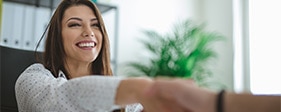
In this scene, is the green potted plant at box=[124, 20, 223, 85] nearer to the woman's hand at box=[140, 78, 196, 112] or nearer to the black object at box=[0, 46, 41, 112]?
the black object at box=[0, 46, 41, 112]

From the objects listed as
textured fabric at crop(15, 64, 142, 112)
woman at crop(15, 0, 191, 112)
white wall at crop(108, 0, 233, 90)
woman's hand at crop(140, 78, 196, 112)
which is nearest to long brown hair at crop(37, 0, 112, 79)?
woman at crop(15, 0, 191, 112)

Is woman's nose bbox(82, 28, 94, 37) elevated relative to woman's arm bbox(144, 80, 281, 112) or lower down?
elevated

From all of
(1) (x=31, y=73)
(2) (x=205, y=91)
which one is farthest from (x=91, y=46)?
(2) (x=205, y=91)

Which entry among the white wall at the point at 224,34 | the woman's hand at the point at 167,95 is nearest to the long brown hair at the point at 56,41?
the woman's hand at the point at 167,95

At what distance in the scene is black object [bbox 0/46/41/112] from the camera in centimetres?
135

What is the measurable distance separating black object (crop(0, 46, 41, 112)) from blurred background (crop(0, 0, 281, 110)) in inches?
46.6

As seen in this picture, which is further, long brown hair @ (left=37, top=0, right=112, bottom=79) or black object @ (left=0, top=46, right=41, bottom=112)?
black object @ (left=0, top=46, right=41, bottom=112)

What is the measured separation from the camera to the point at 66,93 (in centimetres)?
74

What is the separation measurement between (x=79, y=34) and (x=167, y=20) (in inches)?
94.9

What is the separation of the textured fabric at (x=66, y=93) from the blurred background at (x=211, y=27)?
1.77 m

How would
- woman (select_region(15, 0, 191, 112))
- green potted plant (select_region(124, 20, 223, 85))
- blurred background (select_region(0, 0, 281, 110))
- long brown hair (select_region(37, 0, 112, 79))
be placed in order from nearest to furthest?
woman (select_region(15, 0, 191, 112)) < long brown hair (select_region(37, 0, 112, 79)) < blurred background (select_region(0, 0, 281, 110)) < green potted plant (select_region(124, 20, 223, 85))

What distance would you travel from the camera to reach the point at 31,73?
911mm

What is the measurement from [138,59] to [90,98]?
2628 mm

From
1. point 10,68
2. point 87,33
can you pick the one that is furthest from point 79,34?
point 10,68
